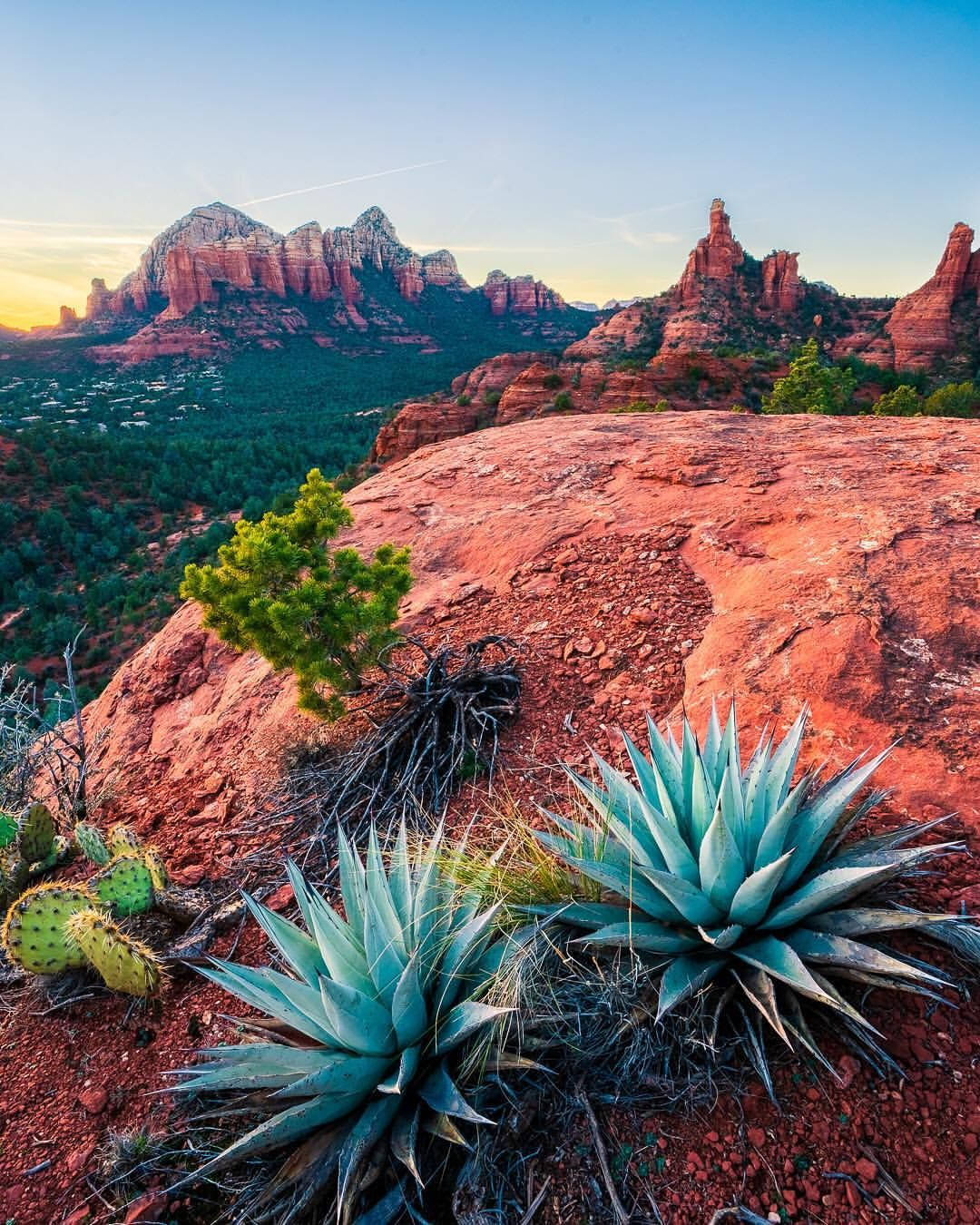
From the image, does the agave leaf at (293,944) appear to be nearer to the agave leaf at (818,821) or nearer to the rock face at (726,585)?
the agave leaf at (818,821)

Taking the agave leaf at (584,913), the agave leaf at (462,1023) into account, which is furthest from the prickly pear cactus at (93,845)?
the agave leaf at (584,913)

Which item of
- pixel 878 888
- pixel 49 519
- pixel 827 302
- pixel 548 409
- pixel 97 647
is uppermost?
pixel 827 302

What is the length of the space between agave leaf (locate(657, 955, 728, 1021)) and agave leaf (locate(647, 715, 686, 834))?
412mm

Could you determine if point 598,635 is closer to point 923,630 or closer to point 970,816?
point 923,630

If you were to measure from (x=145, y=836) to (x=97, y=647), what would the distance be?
1982 cm

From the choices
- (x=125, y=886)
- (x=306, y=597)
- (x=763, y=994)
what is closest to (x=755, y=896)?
(x=763, y=994)

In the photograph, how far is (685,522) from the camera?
551cm

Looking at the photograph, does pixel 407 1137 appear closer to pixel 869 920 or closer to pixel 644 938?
pixel 644 938

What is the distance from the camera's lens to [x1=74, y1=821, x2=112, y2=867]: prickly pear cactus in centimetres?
337

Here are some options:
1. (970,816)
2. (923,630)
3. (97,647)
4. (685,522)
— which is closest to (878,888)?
(970,816)

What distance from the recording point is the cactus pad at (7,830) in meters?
3.53

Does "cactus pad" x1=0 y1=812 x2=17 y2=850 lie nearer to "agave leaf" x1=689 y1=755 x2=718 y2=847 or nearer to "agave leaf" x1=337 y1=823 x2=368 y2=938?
"agave leaf" x1=337 y1=823 x2=368 y2=938

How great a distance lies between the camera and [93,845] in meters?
3.41

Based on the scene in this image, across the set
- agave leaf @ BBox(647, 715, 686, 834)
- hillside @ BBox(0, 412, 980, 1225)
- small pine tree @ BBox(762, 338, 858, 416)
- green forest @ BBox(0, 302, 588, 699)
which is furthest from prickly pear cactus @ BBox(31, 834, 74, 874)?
small pine tree @ BBox(762, 338, 858, 416)
